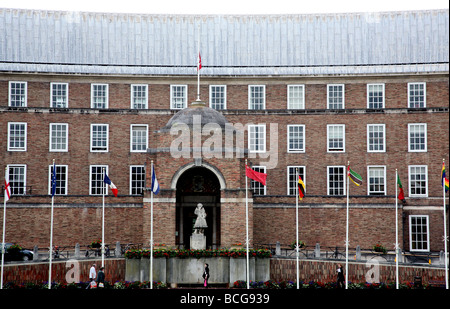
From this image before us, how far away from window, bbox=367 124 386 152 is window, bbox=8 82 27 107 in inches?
1165

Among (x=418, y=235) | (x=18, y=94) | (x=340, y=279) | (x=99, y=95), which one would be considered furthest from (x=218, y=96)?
(x=340, y=279)

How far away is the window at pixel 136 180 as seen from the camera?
5688 cm

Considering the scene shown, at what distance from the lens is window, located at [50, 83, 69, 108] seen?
57.0m

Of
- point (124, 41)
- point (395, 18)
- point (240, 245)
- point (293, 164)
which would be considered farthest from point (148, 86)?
point (395, 18)

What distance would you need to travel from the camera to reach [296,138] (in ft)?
188

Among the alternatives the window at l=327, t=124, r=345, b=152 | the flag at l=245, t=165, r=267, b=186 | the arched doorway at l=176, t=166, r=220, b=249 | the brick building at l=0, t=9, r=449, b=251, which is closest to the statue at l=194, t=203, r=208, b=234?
the arched doorway at l=176, t=166, r=220, b=249

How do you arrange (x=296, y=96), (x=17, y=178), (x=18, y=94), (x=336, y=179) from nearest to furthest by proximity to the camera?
1. (x=17, y=178)
2. (x=336, y=179)
3. (x=18, y=94)
4. (x=296, y=96)

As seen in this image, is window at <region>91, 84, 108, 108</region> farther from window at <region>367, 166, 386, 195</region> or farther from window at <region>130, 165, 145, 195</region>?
window at <region>367, 166, 386, 195</region>

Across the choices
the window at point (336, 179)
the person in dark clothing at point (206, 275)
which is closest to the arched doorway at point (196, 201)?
the person in dark clothing at point (206, 275)

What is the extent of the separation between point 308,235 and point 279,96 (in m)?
12.3

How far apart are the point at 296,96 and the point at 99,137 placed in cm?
1747

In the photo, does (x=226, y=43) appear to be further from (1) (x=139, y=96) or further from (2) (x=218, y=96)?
(1) (x=139, y=96)

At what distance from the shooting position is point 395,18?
195 feet

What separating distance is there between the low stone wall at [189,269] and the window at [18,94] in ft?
66.0
